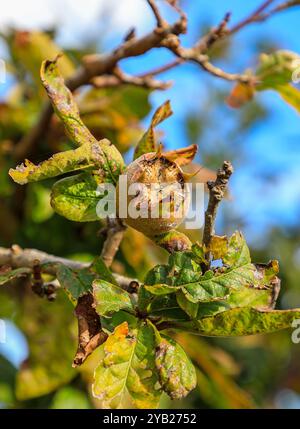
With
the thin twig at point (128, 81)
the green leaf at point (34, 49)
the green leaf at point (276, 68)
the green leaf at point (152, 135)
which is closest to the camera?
the green leaf at point (152, 135)

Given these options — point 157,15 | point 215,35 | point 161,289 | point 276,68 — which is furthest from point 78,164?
point 276,68

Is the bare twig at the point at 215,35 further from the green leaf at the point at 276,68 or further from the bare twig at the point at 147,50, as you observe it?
the green leaf at the point at 276,68

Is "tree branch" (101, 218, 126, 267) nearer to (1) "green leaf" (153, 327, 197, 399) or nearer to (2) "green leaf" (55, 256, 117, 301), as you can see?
(2) "green leaf" (55, 256, 117, 301)

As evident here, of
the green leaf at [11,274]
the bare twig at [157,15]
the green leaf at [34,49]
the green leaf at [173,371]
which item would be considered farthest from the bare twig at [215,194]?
the green leaf at [34,49]

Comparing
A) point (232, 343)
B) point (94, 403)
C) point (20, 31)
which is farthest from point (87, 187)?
point (232, 343)

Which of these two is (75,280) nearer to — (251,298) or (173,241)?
(173,241)

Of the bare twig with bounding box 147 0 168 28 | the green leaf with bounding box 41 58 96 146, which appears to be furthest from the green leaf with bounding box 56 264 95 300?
the bare twig with bounding box 147 0 168 28
